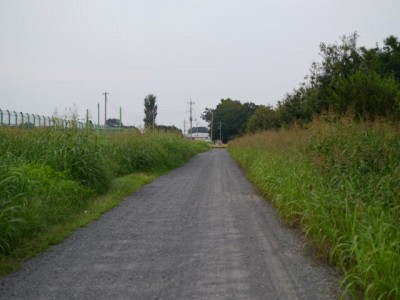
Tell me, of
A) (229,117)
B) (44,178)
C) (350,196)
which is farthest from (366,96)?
(229,117)

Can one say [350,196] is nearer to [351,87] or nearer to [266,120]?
[351,87]

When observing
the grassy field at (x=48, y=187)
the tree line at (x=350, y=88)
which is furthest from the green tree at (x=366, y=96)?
the grassy field at (x=48, y=187)

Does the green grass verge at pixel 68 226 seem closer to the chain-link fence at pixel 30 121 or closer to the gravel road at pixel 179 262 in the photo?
the gravel road at pixel 179 262

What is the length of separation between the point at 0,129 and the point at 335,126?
9.47 meters

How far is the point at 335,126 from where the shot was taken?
1169 centimetres

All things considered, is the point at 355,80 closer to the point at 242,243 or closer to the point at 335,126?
the point at 335,126

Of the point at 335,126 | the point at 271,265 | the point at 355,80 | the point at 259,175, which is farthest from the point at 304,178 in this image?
the point at 355,80

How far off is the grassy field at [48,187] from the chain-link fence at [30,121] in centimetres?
44

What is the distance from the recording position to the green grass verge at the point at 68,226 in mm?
6423

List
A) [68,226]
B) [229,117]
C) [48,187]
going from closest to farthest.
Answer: [68,226] < [48,187] < [229,117]

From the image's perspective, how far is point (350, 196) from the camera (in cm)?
689

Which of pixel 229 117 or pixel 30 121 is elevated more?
pixel 229 117

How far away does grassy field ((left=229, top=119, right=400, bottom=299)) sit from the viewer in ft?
→ 15.8

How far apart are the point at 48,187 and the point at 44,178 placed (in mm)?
417
